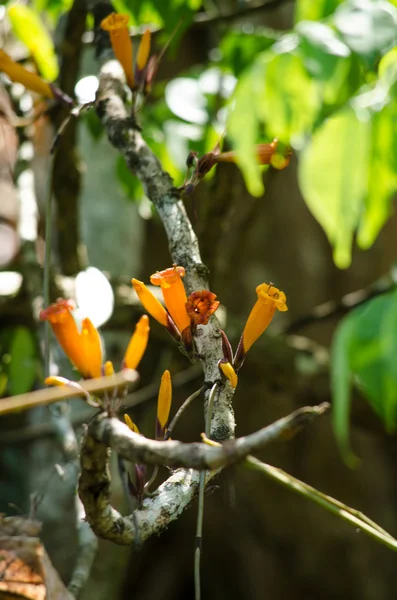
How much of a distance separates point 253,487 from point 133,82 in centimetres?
247

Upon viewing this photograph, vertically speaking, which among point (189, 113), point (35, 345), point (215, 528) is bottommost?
point (215, 528)

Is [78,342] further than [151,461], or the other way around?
[78,342]

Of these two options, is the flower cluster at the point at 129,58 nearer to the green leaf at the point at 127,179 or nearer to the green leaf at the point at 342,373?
the green leaf at the point at 342,373

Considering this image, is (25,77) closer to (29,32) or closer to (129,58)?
(129,58)

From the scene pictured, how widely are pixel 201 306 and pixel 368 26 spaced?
45 cm

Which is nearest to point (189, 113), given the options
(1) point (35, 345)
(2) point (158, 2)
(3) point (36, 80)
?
(2) point (158, 2)

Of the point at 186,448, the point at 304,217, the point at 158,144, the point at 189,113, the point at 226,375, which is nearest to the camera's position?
the point at 186,448

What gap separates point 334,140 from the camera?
86 cm

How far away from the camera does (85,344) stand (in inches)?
26.2

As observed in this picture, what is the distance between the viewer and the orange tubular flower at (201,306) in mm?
717

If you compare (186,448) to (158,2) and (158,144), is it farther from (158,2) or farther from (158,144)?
(158,144)

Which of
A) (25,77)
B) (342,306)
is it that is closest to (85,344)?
(25,77)

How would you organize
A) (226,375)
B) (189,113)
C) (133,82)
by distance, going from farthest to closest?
1. (189,113)
2. (133,82)
3. (226,375)

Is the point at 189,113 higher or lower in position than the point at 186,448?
lower
